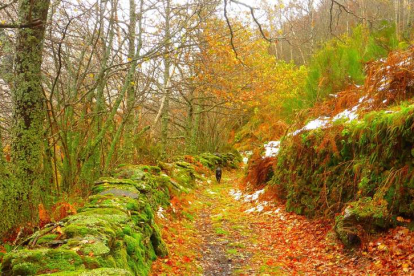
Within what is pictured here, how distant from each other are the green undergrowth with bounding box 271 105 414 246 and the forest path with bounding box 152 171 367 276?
0.41 metres

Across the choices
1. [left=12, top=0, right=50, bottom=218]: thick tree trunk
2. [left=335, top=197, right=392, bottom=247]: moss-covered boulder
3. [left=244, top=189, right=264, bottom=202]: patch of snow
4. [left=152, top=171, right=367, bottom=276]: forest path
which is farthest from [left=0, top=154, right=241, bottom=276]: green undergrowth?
[left=244, top=189, right=264, bottom=202]: patch of snow

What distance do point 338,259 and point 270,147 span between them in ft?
19.8

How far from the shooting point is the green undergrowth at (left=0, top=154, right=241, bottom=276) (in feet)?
8.21

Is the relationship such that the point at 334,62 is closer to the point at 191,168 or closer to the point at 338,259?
the point at 191,168

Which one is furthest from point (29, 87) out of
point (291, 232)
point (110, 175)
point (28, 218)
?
point (291, 232)

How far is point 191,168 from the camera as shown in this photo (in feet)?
39.7

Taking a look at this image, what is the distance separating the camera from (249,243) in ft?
19.8

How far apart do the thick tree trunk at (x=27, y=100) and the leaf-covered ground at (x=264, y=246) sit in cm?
201

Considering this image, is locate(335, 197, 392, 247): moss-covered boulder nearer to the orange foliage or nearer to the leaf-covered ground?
the leaf-covered ground

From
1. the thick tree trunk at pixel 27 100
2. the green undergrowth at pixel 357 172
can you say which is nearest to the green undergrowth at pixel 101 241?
the thick tree trunk at pixel 27 100

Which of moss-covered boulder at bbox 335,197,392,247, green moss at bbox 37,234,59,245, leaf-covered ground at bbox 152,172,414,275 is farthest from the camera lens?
moss-covered boulder at bbox 335,197,392,247

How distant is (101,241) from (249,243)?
359cm

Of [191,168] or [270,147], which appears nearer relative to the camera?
[270,147]

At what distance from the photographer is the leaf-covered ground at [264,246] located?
4320mm
